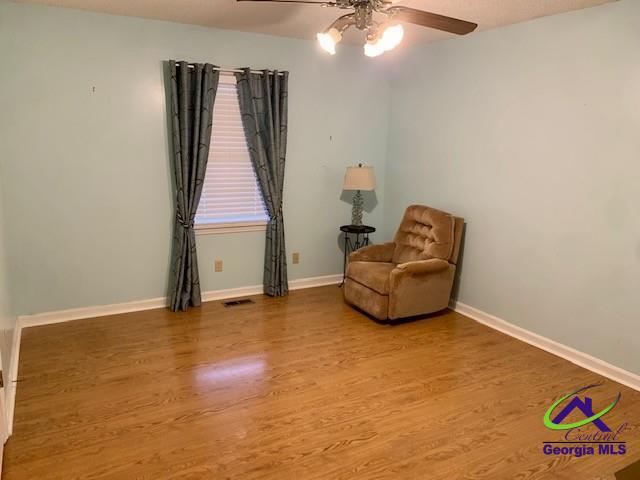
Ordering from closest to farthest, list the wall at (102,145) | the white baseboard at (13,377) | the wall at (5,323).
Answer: the white baseboard at (13,377)
the wall at (5,323)
the wall at (102,145)

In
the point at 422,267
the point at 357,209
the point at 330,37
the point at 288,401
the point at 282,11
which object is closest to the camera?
the point at 330,37

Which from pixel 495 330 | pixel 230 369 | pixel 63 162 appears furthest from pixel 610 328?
pixel 63 162

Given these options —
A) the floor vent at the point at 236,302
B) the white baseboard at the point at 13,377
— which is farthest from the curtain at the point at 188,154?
the white baseboard at the point at 13,377

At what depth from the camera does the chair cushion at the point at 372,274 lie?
401 cm

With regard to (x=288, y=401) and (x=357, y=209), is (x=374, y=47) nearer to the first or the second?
(x=288, y=401)

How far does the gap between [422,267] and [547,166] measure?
1255 millimetres

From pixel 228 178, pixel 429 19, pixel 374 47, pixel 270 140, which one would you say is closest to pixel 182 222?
pixel 228 178

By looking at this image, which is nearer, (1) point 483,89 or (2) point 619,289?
(2) point 619,289

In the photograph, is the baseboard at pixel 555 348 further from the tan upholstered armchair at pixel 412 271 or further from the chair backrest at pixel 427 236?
the chair backrest at pixel 427 236

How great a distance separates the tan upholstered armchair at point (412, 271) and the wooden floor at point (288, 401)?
19 centimetres

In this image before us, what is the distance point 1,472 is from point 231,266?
8.84 ft

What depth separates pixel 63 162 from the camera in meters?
3.79

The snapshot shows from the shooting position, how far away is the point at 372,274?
4.15m

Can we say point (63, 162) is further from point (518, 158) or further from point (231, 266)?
point (518, 158)
